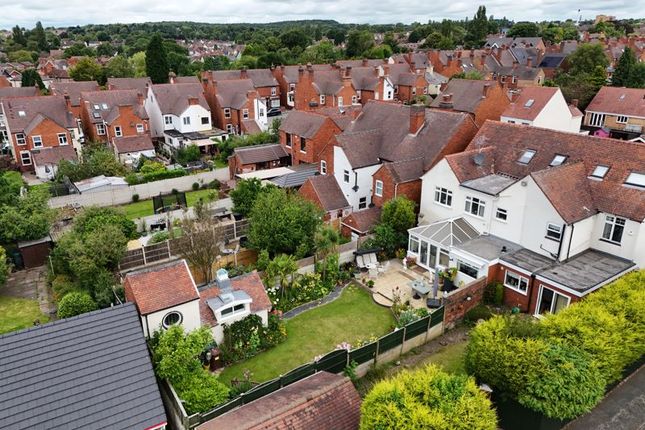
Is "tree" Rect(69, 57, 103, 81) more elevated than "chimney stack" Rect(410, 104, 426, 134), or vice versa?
"tree" Rect(69, 57, 103, 81)

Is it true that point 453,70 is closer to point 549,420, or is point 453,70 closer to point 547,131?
point 547,131

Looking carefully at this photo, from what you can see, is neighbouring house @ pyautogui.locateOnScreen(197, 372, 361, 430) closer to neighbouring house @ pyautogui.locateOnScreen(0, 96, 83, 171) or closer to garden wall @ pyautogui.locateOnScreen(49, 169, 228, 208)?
garden wall @ pyautogui.locateOnScreen(49, 169, 228, 208)

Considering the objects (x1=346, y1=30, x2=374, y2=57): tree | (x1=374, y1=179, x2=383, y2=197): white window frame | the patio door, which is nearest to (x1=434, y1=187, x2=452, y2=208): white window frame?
(x1=374, y1=179, x2=383, y2=197): white window frame

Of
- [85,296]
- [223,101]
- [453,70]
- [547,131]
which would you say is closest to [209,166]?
[223,101]

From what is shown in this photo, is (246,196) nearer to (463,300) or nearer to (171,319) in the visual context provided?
(171,319)

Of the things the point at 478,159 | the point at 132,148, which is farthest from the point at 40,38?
the point at 478,159
